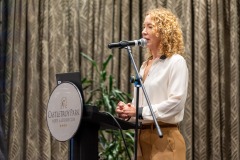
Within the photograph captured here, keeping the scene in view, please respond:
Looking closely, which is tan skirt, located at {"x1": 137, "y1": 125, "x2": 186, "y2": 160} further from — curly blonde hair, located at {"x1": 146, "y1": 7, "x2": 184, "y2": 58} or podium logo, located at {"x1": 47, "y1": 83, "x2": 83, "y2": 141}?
podium logo, located at {"x1": 47, "y1": 83, "x2": 83, "y2": 141}

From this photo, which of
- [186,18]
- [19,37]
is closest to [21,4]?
[19,37]

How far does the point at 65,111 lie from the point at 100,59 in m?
2.23

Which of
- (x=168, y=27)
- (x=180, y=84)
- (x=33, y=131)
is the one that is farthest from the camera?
(x=33, y=131)

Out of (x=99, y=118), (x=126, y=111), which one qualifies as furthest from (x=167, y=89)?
(x=99, y=118)

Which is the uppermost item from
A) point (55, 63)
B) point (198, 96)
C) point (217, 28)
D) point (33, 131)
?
point (217, 28)

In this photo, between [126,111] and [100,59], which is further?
[100,59]

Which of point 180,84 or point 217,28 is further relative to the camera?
point 217,28

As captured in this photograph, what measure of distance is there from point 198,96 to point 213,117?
22 centimetres

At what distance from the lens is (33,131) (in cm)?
438

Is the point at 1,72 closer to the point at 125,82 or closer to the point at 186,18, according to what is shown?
the point at 125,82

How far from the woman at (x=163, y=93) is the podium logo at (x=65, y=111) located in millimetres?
413

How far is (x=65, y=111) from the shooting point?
2406mm

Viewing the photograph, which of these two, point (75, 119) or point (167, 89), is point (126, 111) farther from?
point (75, 119)

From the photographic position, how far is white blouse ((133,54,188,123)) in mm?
2697
